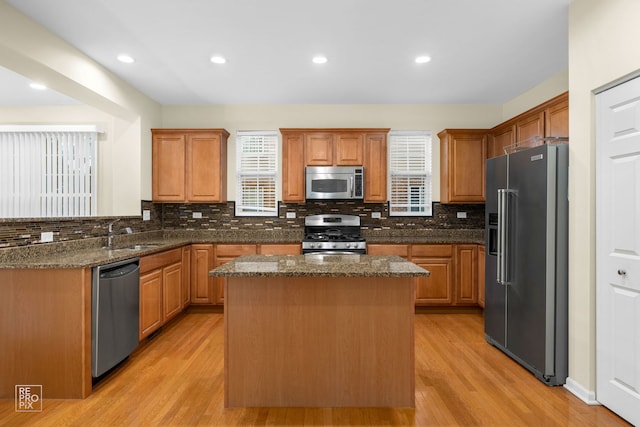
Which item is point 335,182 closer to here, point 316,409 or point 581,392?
point 316,409

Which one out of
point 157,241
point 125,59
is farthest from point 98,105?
point 157,241

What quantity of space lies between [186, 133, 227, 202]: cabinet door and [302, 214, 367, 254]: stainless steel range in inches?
52.7

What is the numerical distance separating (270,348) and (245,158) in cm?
329

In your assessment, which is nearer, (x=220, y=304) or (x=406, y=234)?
(x=220, y=304)

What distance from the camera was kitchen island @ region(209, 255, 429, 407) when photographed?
2.17 meters

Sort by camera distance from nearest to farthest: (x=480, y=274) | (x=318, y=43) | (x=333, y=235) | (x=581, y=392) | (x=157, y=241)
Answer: (x=581, y=392)
(x=318, y=43)
(x=157, y=241)
(x=480, y=274)
(x=333, y=235)

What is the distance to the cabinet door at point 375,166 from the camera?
179 inches

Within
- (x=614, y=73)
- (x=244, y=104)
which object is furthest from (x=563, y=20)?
(x=244, y=104)

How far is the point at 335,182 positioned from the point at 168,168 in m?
2.26

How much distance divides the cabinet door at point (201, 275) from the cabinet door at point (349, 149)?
6.78 ft

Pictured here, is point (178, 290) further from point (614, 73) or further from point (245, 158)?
point (614, 73)

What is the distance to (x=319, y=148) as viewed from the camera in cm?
453

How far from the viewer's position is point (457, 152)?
14.9ft

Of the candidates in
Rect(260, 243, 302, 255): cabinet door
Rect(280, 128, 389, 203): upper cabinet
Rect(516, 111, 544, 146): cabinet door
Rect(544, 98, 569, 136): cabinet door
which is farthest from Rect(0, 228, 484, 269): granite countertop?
Rect(544, 98, 569, 136): cabinet door
